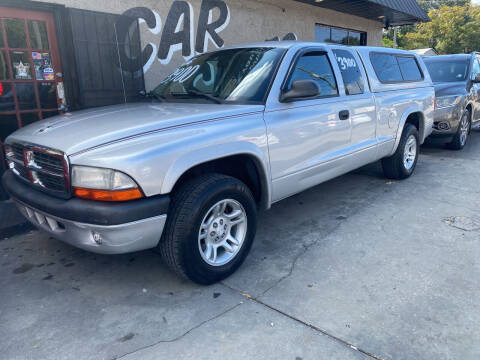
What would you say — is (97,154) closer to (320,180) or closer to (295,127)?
(295,127)

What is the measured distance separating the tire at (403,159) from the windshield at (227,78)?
2671 millimetres

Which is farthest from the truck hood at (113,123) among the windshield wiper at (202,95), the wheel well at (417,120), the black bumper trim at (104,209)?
the wheel well at (417,120)

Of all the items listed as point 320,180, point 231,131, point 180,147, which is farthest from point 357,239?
point 180,147

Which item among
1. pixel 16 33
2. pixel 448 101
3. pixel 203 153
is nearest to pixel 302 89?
pixel 203 153

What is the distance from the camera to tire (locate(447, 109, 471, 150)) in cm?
727

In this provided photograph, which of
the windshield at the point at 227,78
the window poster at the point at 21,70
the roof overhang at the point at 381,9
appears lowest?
the windshield at the point at 227,78

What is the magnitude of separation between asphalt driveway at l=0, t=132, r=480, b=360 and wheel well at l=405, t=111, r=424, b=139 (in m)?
1.85

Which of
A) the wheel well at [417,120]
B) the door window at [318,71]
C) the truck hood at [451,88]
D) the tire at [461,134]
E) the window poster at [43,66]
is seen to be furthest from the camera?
the tire at [461,134]

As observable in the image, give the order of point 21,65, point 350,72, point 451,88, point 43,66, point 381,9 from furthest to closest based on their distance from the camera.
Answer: point 381,9, point 451,88, point 43,66, point 21,65, point 350,72

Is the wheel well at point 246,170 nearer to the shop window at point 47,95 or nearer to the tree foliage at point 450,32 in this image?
the shop window at point 47,95

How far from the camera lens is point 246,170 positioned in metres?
3.22

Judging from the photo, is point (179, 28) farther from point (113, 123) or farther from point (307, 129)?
point (113, 123)

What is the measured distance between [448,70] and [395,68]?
3.71m

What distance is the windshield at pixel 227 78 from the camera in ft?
10.5
